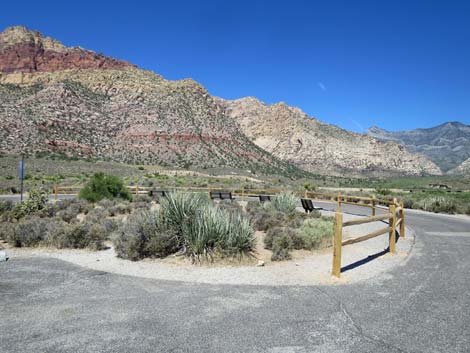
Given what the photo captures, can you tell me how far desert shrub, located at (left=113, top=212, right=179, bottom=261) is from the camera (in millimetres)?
8789

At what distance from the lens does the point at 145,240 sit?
9.14 metres

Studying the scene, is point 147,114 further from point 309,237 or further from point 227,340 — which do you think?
point 227,340

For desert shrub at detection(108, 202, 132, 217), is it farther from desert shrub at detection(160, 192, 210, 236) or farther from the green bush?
desert shrub at detection(160, 192, 210, 236)

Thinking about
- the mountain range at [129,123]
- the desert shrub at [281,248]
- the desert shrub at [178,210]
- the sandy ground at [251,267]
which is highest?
the mountain range at [129,123]

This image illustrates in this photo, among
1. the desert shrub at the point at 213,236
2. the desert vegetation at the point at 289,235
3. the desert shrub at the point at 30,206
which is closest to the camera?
the desert shrub at the point at 213,236

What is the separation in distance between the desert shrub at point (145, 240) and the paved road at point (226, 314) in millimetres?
1396

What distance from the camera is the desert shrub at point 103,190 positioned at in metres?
Result: 22.0

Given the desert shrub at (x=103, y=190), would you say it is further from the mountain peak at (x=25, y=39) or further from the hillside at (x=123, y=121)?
the mountain peak at (x=25, y=39)

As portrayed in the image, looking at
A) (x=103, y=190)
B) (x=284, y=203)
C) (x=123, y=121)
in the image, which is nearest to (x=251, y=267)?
(x=284, y=203)

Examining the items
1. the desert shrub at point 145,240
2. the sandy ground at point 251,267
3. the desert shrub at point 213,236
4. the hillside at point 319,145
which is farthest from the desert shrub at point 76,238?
the hillside at point 319,145

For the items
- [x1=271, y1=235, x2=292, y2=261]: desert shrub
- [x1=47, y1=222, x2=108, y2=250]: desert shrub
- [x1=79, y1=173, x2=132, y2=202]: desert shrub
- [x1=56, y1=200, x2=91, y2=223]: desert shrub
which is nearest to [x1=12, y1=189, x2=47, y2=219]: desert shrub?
[x1=56, y1=200, x2=91, y2=223]: desert shrub

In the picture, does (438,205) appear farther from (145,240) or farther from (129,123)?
(129,123)

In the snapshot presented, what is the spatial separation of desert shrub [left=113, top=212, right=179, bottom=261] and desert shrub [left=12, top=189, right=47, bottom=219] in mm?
6585

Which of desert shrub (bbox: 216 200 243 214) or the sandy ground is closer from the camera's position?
the sandy ground
